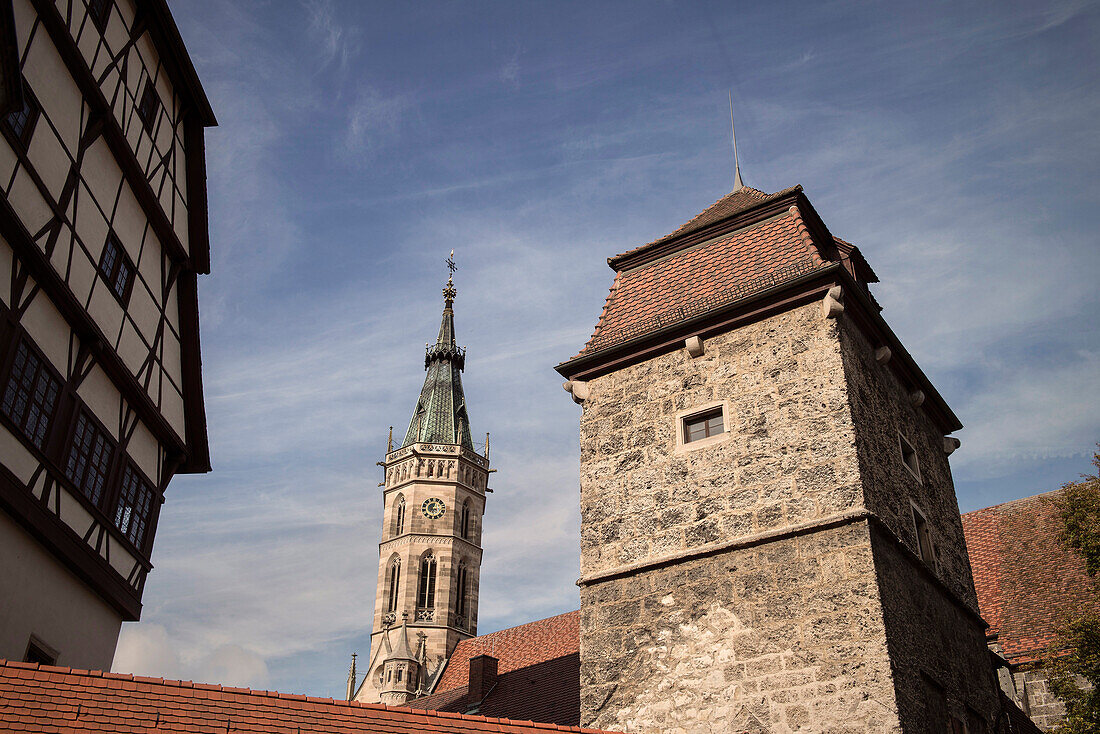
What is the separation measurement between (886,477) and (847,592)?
177cm

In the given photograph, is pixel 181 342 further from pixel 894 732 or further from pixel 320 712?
pixel 894 732

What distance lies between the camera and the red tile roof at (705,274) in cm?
1145

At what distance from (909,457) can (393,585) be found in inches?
1563

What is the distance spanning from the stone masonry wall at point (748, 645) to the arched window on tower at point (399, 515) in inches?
1589

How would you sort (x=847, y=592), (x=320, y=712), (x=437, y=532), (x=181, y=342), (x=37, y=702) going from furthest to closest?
(x=437, y=532)
(x=181, y=342)
(x=847, y=592)
(x=320, y=712)
(x=37, y=702)

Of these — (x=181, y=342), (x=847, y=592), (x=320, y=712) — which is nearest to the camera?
(x=320, y=712)

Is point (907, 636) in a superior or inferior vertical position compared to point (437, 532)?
inferior

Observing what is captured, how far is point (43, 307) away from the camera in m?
10.4

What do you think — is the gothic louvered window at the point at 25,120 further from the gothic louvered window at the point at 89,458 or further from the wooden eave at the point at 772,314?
the wooden eave at the point at 772,314

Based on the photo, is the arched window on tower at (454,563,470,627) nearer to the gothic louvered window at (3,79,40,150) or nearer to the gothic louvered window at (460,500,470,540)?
the gothic louvered window at (460,500,470,540)

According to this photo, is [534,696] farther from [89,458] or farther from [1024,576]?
[89,458]

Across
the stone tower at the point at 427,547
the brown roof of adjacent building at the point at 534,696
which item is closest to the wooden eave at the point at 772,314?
the brown roof of adjacent building at the point at 534,696

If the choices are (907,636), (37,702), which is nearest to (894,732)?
(907,636)

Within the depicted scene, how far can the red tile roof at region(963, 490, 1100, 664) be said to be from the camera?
14492 millimetres
